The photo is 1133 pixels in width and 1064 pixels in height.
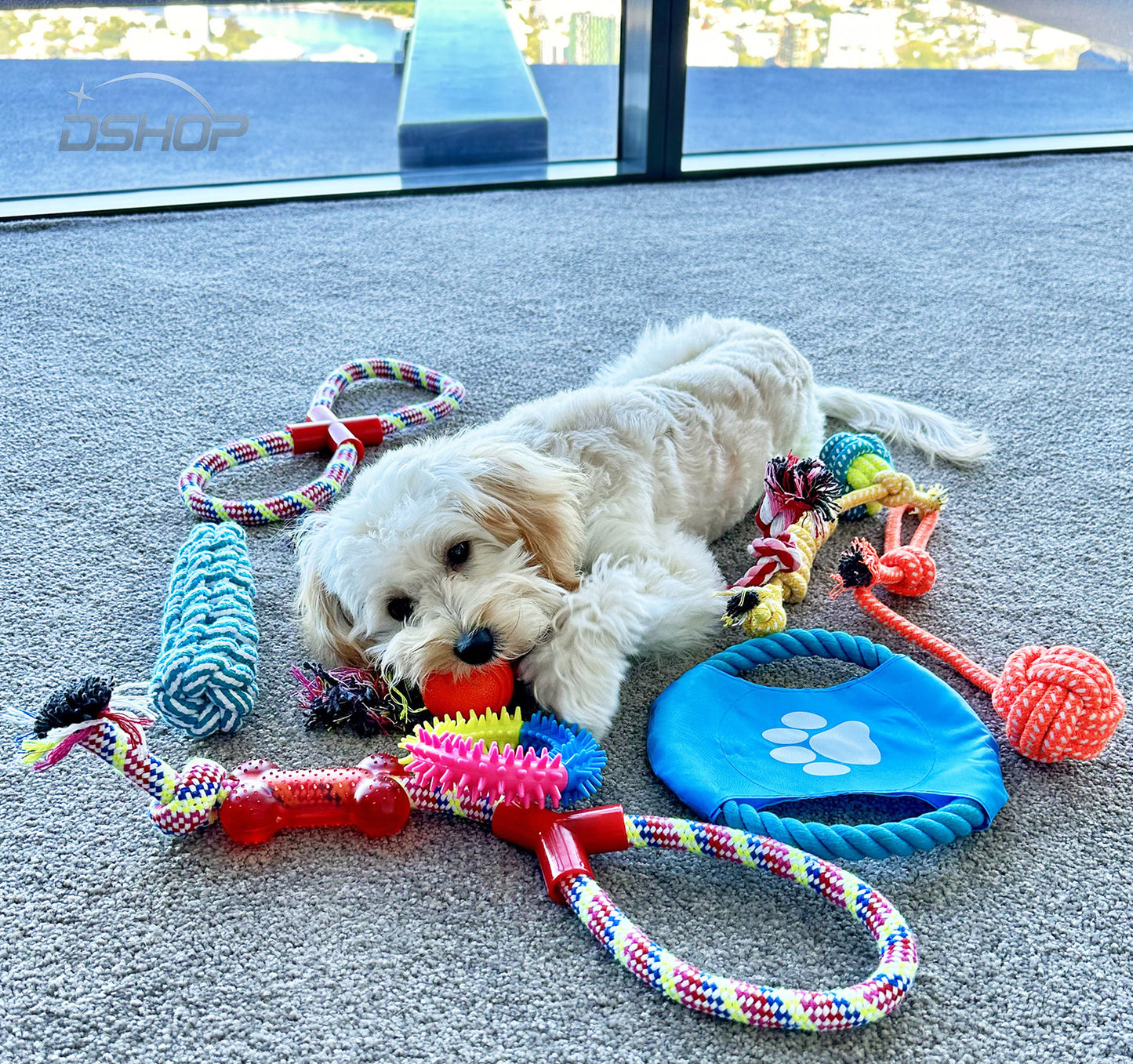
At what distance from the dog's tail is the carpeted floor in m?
0.05

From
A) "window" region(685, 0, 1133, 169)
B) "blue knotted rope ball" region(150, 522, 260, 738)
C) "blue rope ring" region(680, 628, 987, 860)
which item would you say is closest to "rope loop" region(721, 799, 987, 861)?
"blue rope ring" region(680, 628, 987, 860)

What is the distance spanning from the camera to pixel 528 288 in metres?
2.98

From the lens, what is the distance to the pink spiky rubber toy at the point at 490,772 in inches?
48.8

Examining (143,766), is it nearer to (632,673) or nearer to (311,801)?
(311,801)

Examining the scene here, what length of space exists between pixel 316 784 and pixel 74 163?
128 inches

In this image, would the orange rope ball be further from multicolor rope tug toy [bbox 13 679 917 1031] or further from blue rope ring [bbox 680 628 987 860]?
multicolor rope tug toy [bbox 13 679 917 1031]

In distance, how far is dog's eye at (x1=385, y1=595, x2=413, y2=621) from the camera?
1435 millimetres

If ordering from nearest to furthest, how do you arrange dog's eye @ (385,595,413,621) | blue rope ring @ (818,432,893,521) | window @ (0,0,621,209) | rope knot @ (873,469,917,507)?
dog's eye @ (385,595,413,621)
rope knot @ (873,469,917,507)
blue rope ring @ (818,432,893,521)
window @ (0,0,621,209)

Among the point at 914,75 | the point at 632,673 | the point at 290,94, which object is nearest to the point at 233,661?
the point at 632,673

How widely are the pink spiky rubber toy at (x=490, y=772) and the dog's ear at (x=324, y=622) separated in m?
0.26

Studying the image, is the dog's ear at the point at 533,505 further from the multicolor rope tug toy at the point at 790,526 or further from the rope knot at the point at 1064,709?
the rope knot at the point at 1064,709

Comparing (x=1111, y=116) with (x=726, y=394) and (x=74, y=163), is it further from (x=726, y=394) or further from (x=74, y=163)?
(x=74, y=163)

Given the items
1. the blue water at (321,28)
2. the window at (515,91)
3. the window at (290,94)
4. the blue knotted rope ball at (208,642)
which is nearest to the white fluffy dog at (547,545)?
the blue knotted rope ball at (208,642)

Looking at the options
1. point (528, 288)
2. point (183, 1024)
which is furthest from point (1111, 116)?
point (183, 1024)
